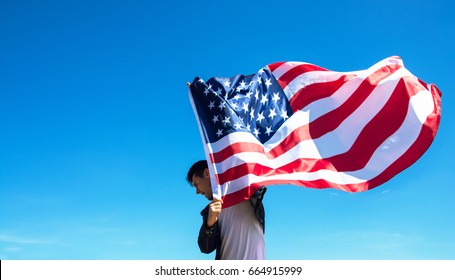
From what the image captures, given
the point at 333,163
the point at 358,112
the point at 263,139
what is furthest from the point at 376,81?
the point at 263,139

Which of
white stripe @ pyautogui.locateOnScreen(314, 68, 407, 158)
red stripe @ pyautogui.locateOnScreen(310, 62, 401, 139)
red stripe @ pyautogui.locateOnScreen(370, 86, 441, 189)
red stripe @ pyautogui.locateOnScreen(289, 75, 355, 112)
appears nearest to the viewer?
red stripe @ pyautogui.locateOnScreen(370, 86, 441, 189)

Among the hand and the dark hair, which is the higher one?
the dark hair

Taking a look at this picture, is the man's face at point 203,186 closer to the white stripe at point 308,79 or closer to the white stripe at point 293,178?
the white stripe at point 293,178

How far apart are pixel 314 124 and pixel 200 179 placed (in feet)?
8.95

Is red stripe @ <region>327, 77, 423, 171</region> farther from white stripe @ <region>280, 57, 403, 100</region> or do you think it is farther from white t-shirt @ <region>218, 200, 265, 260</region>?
white t-shirt @ <region>218, 200, 265, 260</region>

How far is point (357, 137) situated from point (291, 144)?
1.28 meters

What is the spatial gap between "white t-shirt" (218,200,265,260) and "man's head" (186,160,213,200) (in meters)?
Result: 0.57

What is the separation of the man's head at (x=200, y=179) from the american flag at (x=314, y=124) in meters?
0.18

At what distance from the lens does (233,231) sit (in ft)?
21.2

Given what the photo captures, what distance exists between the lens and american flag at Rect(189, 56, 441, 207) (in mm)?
7582

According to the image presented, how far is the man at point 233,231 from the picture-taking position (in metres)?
6.36

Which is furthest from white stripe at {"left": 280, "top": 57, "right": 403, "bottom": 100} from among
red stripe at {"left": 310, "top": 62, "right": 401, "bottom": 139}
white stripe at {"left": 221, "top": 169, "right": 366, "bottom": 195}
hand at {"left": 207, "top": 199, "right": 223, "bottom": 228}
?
hand at {"left": 207, "top": 199, "right": 223, "bottom": 228}

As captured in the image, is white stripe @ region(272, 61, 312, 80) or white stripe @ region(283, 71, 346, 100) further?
white stripe @ region(272, 61, 312, 80)
